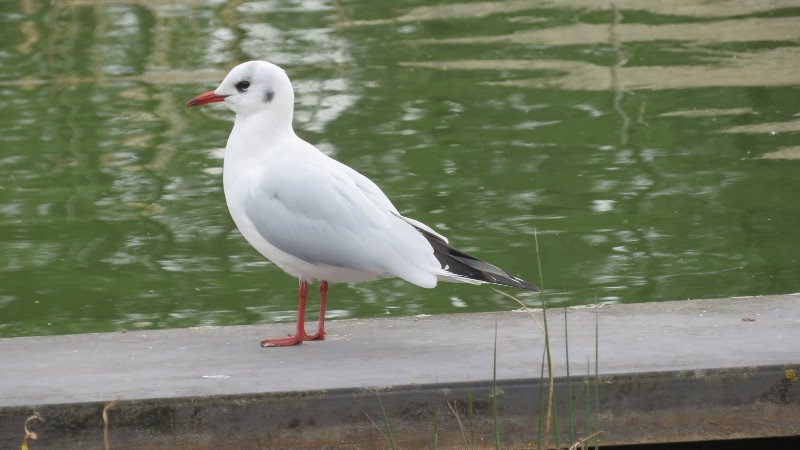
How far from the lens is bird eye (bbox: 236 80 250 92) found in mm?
5008

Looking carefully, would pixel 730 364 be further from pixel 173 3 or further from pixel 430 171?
pixel 173 3

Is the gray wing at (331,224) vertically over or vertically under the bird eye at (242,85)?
under

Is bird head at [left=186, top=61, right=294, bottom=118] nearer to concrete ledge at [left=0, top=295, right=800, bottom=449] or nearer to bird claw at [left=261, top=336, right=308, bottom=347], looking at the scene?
bird claw at [left=261, top=336, right=308, bottom=347]

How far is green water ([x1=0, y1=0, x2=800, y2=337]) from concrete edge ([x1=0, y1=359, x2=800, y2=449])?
6.47 feet

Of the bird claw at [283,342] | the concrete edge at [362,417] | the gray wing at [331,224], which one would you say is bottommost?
the concrete edge at [362,417]

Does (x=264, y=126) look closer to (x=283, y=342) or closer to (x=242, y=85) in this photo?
(x=242, y=85)

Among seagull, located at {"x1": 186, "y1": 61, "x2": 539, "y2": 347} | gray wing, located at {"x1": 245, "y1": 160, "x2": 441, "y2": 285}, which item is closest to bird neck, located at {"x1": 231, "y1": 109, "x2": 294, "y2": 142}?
seagull, located at {"x1": 186, "y1": 61, "x2": 539, "y2": 347}

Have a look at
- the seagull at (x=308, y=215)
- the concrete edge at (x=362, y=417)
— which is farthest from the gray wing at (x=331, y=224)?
the concrete edge at (x=362, y=417)

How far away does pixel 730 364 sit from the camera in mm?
4238

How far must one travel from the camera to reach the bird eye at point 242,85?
501cm

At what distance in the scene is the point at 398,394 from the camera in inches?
161

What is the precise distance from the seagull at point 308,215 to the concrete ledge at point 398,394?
26cm

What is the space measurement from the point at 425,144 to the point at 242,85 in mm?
4087

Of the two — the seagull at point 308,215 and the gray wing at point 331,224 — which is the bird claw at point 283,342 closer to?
the seagull at point 308,215
